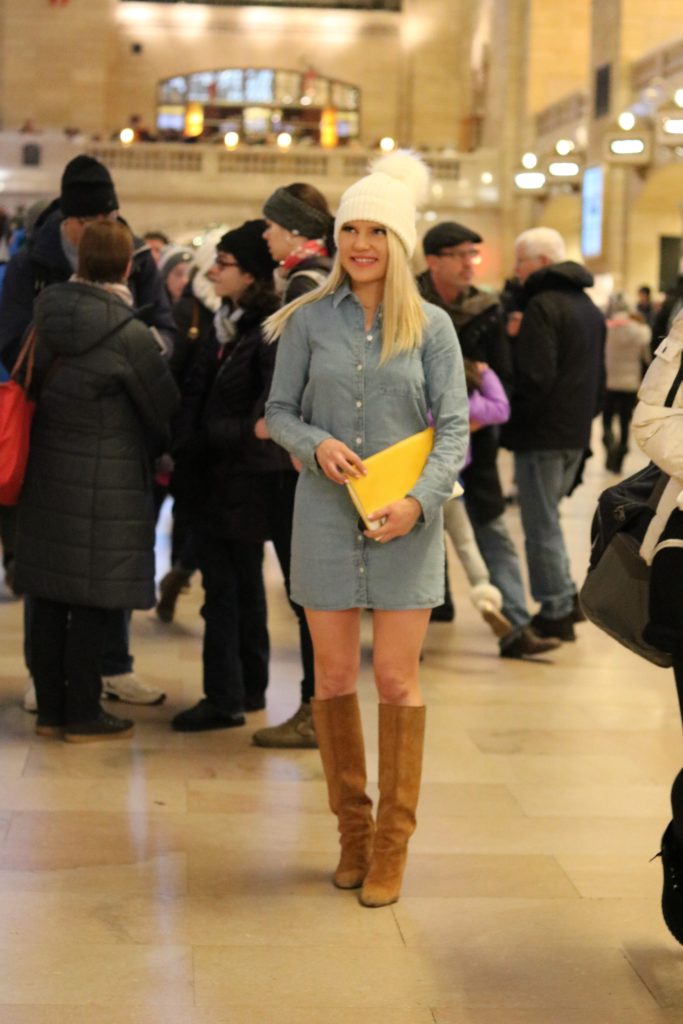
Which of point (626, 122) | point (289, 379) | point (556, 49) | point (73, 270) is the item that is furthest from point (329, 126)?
point (289, 379)

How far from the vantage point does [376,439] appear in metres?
3.88

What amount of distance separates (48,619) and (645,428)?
2.71m

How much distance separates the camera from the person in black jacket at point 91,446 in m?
5.22

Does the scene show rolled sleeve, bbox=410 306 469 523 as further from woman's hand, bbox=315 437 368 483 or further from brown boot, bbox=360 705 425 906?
brown boot, bbox=360 705 425 906

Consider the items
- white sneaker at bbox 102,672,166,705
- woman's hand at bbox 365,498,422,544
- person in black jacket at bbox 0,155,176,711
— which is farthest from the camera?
white sneaker at bbox 102,672,166,705

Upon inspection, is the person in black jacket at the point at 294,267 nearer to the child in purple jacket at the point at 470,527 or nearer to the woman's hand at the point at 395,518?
the woman's hand at the point at 395,518

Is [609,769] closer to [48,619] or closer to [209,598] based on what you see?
[209,598]

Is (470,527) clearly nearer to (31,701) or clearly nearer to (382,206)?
(31,701)

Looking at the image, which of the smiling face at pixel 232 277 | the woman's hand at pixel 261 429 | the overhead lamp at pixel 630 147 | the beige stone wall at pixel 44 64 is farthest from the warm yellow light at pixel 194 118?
the woman's hand at pixel 261 429

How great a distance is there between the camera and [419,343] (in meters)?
3.91

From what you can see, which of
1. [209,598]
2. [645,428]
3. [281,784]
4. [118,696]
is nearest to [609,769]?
[281,784]

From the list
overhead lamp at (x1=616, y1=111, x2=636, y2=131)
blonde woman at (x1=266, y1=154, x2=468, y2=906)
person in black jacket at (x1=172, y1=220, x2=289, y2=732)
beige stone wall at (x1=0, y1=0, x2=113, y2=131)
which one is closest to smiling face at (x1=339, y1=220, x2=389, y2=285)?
blonde woman at (x1=266, y1=154, x2=468, y2=906)

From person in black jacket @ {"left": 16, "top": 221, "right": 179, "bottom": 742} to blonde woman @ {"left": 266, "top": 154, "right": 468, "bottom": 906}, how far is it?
4.55 ft

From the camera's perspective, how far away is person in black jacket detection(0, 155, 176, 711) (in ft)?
18.5
